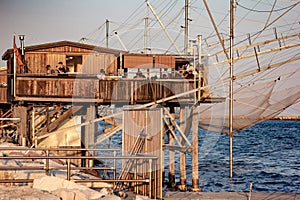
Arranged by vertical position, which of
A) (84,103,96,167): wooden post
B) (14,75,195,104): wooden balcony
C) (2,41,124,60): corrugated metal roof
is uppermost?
(2,41,124,60): corrugated metal roof

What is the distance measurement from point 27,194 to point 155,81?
18069 mm

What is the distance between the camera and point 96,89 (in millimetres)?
30844

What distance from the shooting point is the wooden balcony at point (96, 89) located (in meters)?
30.5

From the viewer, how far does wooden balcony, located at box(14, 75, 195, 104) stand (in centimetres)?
3045

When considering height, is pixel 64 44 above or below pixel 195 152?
above

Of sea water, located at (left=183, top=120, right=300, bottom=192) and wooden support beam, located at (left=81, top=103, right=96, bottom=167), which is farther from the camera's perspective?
sea water, located at (left=183, top=120, right=300, bottom=192)

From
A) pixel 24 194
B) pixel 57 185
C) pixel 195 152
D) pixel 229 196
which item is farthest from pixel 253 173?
pixel 24 194

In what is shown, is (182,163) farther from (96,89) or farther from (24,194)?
(24,194)

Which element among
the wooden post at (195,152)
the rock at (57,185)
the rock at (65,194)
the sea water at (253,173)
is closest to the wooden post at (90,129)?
the wooden post at (195,152)

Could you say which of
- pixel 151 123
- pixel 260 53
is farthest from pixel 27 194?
pixel 260 53

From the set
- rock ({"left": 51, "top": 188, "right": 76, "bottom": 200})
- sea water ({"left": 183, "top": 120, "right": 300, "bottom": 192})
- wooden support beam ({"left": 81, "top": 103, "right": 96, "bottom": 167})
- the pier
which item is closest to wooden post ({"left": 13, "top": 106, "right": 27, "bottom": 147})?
the pier

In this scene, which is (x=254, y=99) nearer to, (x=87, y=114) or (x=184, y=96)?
(x=184, y=96)

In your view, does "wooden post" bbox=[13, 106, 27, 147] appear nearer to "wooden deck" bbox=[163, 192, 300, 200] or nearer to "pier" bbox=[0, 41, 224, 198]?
"pier" bbox=[0, 41, 224, 198]

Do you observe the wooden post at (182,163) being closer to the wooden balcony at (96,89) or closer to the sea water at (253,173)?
the wooden balcony at (96,89)
